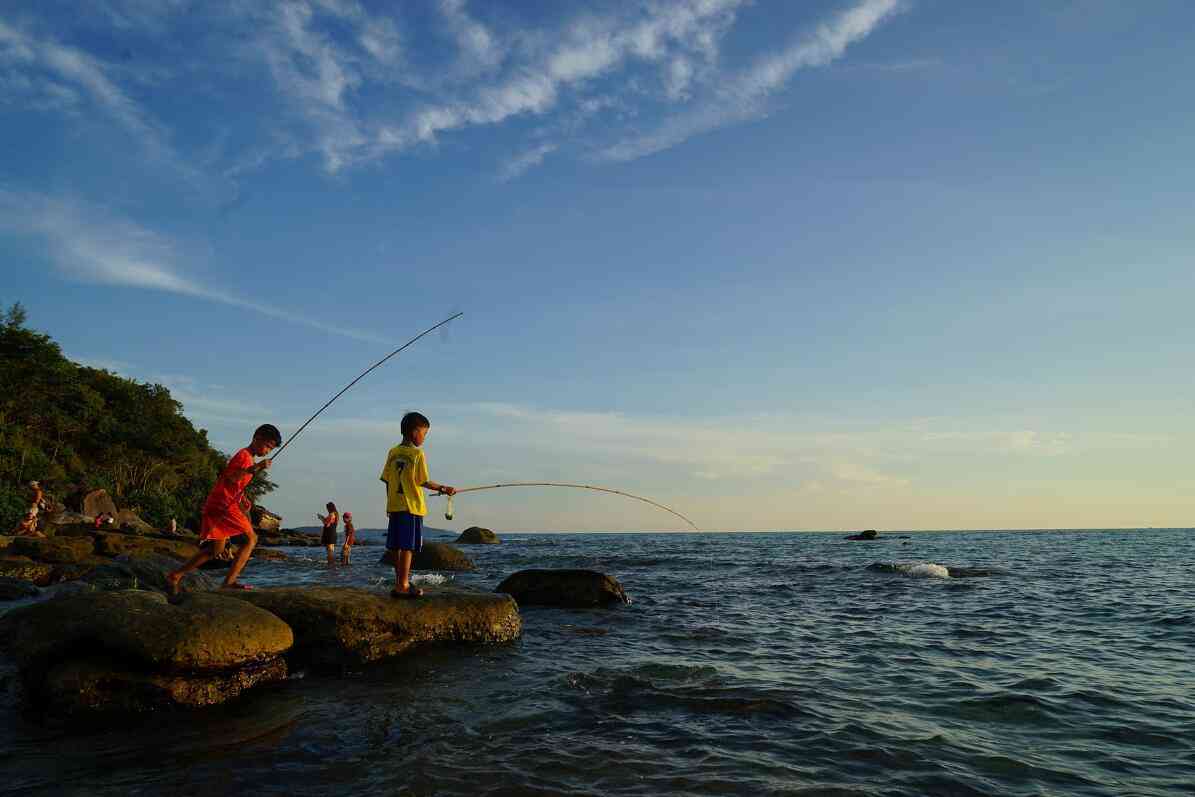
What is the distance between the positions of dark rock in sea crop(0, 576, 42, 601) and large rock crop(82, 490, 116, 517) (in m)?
34.3

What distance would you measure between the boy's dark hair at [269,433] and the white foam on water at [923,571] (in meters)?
20.6

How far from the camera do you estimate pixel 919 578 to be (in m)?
22.4

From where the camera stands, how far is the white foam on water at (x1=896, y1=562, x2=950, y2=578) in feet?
76.2

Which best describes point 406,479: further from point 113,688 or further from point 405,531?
point 113,688

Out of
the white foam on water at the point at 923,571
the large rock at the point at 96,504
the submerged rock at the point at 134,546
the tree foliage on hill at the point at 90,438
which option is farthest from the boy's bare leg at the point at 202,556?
the large rock at the point at 96,504

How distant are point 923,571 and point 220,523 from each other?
22230 millimetres

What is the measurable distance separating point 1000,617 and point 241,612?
13134 mm

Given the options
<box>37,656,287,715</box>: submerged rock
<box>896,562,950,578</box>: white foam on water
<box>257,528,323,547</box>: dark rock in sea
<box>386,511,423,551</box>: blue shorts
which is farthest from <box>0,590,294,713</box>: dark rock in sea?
<box>257,528,323,547</box>: dark rock in sea

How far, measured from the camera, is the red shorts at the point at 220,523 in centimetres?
920

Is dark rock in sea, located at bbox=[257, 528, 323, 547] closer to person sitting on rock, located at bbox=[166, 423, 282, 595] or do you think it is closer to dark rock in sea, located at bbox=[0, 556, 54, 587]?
dark rock in sea, located at bbox=[0, 556, 54, 587]

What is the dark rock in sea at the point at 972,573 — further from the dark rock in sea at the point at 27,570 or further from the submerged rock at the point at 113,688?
the dark rock in sea at the point at 27,570

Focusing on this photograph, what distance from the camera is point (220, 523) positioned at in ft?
30.4

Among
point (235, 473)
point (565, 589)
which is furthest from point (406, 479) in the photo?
point (565, 589)

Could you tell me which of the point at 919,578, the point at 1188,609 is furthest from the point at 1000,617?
the point at 919,578
